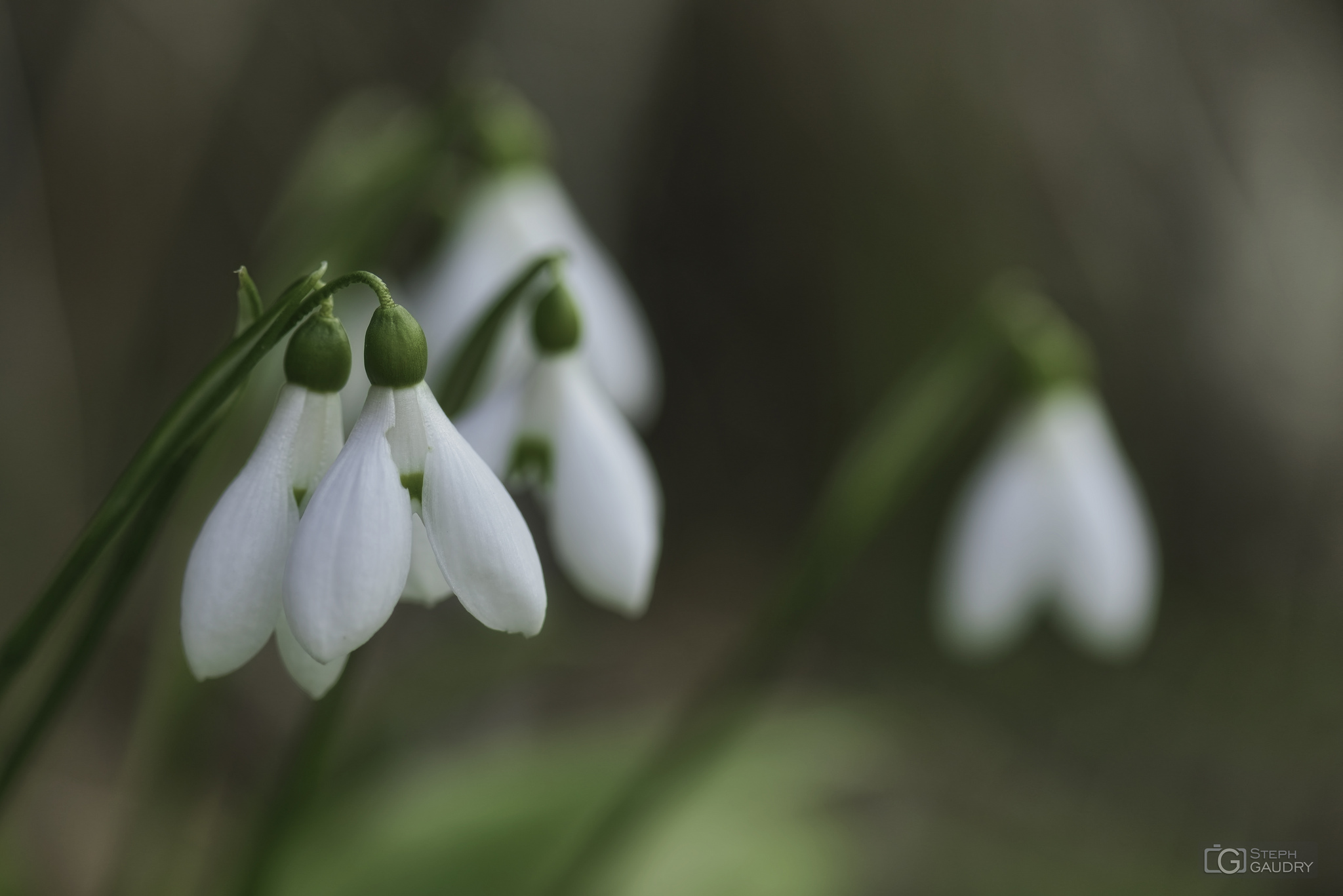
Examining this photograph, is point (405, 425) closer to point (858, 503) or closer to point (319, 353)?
point (319, 353)

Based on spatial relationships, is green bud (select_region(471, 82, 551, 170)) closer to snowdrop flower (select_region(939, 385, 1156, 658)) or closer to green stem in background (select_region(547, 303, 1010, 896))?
green stem in background (select_region(547, 303, 1010, 896))

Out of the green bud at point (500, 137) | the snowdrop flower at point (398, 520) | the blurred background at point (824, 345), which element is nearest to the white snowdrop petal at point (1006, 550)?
the blurred background at point (824, 345)

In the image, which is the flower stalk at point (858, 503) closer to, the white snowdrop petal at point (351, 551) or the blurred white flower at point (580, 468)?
the blurred white flower at point (580, 468)

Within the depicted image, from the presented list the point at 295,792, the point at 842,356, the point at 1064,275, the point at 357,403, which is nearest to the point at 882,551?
the point at 842,356

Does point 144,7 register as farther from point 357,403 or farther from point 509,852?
point 509,852

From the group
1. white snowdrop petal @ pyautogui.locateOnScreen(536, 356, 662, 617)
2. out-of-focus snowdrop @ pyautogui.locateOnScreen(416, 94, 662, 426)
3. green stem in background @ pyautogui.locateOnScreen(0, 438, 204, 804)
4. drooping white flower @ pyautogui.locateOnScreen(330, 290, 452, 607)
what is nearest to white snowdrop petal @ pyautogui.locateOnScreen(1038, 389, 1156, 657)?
out-of-focus snowdrop @ pyautogui.locateOnScreen(416, 94, 662, 426)

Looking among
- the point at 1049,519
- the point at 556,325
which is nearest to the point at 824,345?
the point at 1049,519

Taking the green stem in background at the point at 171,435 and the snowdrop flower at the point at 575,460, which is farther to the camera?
the snowdrop flower at the point at 575,460
